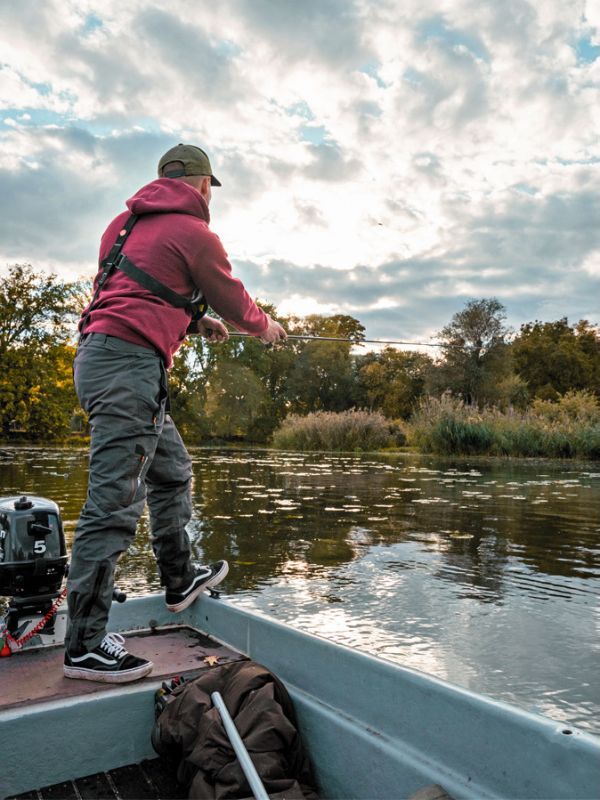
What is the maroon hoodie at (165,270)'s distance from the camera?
2.30m

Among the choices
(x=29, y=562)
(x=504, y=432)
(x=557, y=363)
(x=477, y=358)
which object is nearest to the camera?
(x=29, y=562)

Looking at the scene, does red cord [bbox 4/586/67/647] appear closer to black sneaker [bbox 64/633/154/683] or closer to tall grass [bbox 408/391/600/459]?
black sneaker [bbox 64/633/154/683]

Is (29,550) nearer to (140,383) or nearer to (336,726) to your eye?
(140,383)

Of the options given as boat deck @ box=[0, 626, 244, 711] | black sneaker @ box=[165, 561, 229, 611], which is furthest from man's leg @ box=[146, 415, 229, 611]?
boat deck @ box=[0, 626, 244, 711]

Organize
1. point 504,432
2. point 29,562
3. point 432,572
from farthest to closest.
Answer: point 504,432 < point 432,572 < point 29,562

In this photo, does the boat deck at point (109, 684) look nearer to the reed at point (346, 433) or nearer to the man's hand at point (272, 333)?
the man's hand at point (272, 333)

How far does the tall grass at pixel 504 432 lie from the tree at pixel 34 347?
18034mm

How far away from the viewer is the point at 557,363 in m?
43.6

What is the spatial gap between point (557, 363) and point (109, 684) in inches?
1763

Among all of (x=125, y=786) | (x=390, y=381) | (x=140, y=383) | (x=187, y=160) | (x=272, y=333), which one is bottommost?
(x=125, y=786)

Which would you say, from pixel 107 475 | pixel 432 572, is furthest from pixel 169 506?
pixel 432 572

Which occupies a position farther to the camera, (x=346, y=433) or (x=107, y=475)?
(x=346, y=433)

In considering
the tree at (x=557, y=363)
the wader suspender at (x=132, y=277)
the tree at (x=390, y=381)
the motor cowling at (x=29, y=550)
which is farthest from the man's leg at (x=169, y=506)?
the tree at (x=557, y=363)

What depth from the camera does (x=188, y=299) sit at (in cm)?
242
